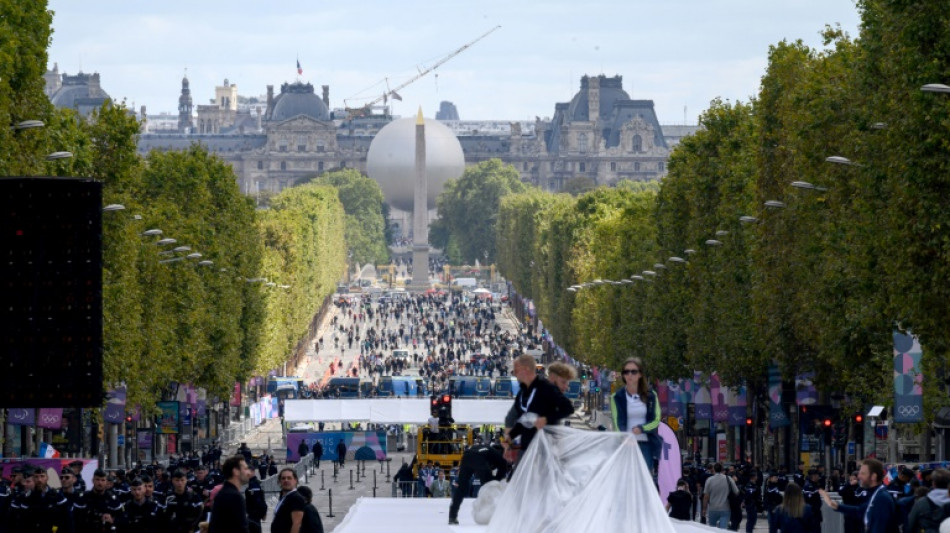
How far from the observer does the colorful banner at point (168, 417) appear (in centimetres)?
7338

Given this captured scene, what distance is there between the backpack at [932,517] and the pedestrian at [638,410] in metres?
4.43

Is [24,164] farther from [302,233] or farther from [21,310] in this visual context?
[302,233]

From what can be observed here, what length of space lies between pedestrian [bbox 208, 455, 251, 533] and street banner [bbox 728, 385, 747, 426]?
50.1m

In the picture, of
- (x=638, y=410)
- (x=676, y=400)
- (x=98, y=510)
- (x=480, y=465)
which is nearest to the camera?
(x=638, y=410)

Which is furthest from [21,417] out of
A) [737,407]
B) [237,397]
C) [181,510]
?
[237,397]

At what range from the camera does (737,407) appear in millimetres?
71688

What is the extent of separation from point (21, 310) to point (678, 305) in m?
56.4

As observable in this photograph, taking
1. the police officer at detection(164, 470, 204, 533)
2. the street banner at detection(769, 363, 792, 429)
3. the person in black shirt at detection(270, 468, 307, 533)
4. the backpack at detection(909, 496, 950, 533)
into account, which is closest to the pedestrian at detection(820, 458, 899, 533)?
the backpack at detection(909, 496, 950, 533)

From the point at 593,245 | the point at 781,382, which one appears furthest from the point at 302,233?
the point at 781,382

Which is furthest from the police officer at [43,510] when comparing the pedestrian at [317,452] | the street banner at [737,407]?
the pedestrian at [317,452]

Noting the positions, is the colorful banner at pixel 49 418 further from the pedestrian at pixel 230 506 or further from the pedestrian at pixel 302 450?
the pedestrian at pixel 230 506

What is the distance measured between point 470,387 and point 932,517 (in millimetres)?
85367

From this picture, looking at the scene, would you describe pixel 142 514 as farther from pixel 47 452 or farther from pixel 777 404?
pixel 777 404

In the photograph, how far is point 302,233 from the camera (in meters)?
155
